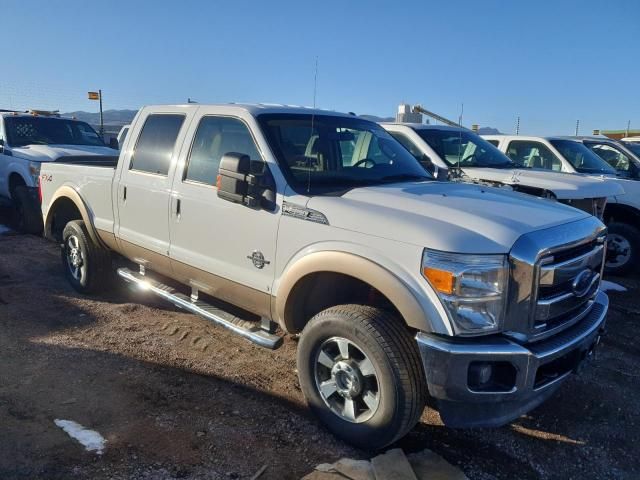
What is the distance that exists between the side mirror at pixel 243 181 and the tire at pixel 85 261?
2.55 meters

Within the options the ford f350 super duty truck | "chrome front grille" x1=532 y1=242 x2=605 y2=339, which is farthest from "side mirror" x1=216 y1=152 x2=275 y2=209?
"chrome front grille" x1=532 y1=242 x2=605 y2=339

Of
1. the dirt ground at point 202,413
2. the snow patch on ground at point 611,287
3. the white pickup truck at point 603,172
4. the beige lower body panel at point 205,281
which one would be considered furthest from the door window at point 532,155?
the beige lower body panel at point 205,281

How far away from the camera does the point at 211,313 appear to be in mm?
4133

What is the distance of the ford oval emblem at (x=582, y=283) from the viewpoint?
10.2 feet

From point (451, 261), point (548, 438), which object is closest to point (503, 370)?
point (451, 261)

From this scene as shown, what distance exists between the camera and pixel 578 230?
10.4 feet

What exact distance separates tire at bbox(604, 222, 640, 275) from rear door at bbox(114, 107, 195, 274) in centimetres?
617

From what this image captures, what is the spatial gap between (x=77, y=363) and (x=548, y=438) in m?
3.43

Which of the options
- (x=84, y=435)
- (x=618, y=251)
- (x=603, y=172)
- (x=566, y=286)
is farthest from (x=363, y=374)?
(x=603, y=172)

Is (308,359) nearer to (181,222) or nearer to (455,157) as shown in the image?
(181,222)

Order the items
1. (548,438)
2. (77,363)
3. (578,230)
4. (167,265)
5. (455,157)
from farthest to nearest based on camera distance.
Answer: (455,157)
(167,265)
(77,363)
(548,438)
(578,230)

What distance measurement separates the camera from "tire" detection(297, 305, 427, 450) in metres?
2.93

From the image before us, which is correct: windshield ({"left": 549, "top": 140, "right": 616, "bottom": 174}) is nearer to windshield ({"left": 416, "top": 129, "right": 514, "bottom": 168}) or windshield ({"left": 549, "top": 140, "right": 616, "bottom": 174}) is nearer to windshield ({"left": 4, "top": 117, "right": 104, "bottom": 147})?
windshield ({"left": 416, "top": 129, "right": 514, "bottom": 168})

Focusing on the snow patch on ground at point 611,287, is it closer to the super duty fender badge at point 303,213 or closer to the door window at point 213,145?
the super duty fender badge at point 303,213
